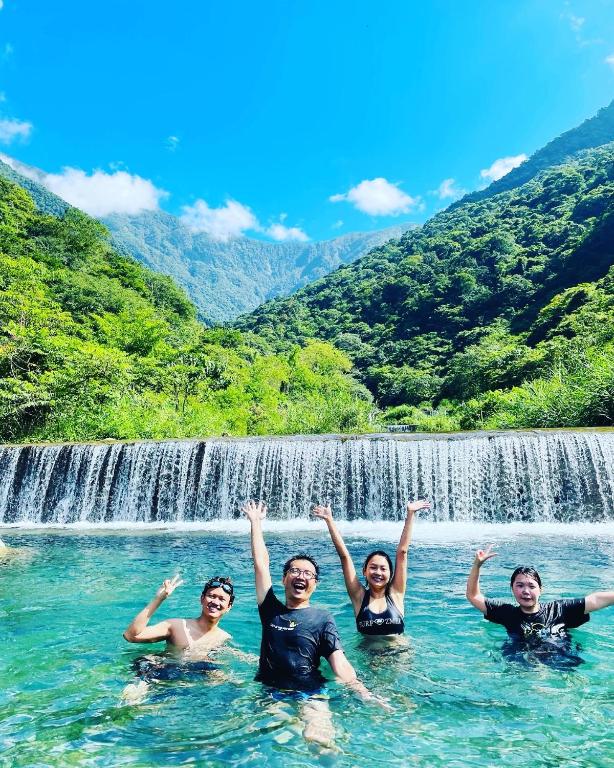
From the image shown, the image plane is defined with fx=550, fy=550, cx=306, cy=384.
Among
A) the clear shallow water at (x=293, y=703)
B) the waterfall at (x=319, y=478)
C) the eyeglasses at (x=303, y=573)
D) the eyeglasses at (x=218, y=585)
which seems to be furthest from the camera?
the waterfall at (x=319, y=478)

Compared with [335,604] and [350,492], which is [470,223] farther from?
[335,604]

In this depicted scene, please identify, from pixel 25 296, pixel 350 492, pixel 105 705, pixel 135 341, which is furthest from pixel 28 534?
pixel 135 341

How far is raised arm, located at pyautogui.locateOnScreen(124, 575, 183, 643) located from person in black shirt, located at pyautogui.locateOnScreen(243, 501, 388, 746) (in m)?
0.61

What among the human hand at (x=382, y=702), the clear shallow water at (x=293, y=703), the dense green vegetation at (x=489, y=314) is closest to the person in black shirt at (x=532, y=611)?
the clear shallow water at (x=293, y=703)

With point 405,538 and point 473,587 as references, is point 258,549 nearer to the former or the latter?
point 405,538

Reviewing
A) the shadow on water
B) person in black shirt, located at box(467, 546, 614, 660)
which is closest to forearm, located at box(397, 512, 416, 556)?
person in black shirt, located at box(467, 546, 614, 660)

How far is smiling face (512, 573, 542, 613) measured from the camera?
13.8 ft

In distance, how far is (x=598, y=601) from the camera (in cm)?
410

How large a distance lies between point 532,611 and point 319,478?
1080cm

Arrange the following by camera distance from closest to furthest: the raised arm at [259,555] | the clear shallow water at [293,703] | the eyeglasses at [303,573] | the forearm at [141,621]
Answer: the clear shallow water at [293,703] < the eyeglasses at [303,573] < the raised arm at [259,555] < the forearm at [141,621]

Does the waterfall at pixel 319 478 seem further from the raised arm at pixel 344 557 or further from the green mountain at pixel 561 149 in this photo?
the green mountain at pixel 561 149

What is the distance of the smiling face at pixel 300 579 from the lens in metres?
3.51

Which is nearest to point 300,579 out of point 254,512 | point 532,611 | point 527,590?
point 254,512

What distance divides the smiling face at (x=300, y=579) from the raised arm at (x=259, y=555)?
15 cm
